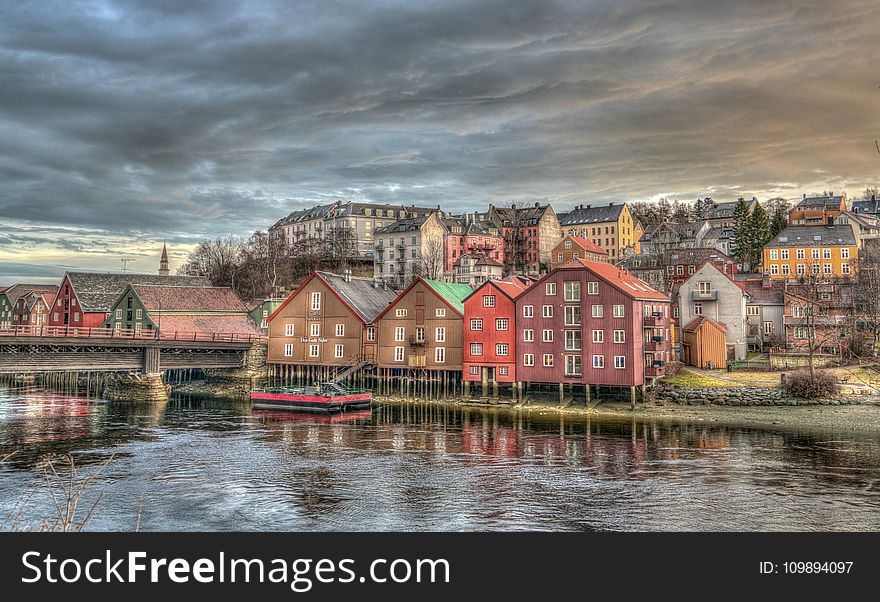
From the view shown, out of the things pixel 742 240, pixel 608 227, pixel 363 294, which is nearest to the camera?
pixel 363 294

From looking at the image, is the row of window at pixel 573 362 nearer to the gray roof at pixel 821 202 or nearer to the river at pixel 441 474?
the river at pixel 441 474

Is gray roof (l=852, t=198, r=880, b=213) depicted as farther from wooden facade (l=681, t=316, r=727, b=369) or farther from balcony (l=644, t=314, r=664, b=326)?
balcony (l=644, t=314, r=664, b=326)

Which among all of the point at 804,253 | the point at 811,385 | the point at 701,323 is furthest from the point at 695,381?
the point at 804,253

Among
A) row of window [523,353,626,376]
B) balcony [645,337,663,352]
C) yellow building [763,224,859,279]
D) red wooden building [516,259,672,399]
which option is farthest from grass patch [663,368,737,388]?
yellow building [763,224,859,279]

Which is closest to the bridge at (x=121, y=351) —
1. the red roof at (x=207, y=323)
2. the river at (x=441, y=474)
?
the red roof at (x=207, y=323)

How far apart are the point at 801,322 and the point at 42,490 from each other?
2468 inches

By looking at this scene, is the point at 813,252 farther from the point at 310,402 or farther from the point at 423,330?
the point at 310,402

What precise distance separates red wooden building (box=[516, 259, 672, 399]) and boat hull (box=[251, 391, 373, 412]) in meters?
13.4

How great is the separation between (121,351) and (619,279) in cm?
4345

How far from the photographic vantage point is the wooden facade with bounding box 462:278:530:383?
58.6 metres

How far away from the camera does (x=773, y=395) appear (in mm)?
51125

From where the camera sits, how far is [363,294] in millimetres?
71750

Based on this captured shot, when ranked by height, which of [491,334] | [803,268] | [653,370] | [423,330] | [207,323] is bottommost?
[653,370]
